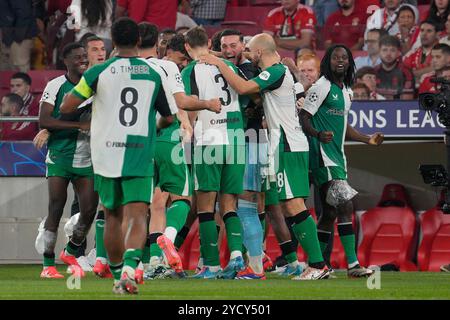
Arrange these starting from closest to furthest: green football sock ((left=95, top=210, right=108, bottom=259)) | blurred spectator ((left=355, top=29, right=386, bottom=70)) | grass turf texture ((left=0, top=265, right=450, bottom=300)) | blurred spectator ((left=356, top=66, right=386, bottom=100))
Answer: grass turf texture ((left=0, top=265, right=450, bottom=300)) < green football sock ((left=95, top=210, right=108, bottom=259)) < blurred spectator ((left=356, top=66, right=386, bottom=100)) < blurred spectator ((left=355, top=29, right=386, bottom=70))

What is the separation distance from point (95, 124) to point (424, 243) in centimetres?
692

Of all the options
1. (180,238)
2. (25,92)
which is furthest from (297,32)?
(180,238)

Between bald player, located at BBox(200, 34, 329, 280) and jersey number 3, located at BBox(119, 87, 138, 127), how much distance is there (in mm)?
2497

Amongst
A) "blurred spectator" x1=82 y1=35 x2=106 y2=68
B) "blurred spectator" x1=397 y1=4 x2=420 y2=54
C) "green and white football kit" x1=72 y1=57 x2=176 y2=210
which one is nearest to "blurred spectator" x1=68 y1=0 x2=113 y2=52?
"blurred spectator" x1=397 y1=4 x2=420 y2=54

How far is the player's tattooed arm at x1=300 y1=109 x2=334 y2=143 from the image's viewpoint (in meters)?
13.3

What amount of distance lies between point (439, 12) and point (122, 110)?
817cm

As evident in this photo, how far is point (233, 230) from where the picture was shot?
1298 cm

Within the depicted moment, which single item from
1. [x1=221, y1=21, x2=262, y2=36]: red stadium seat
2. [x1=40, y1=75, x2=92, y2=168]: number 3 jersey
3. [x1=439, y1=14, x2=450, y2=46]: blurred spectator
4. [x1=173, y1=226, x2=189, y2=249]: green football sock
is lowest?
[x1=173, y1=226, x2=189, y2=249]: green football sock

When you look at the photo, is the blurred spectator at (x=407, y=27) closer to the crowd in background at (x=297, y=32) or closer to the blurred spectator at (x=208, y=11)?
the crowd in background at (x=297, y=32)

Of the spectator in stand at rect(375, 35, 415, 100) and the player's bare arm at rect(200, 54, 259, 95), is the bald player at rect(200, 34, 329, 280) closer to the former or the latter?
the player's bare arm at rect(200, 54, 259, 95)

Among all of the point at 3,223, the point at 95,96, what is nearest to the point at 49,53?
the point at 3,223

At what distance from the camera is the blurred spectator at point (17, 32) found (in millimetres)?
18250

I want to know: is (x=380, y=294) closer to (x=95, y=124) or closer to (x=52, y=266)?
(x=95, y=124)

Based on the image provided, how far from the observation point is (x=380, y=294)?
419 inches
